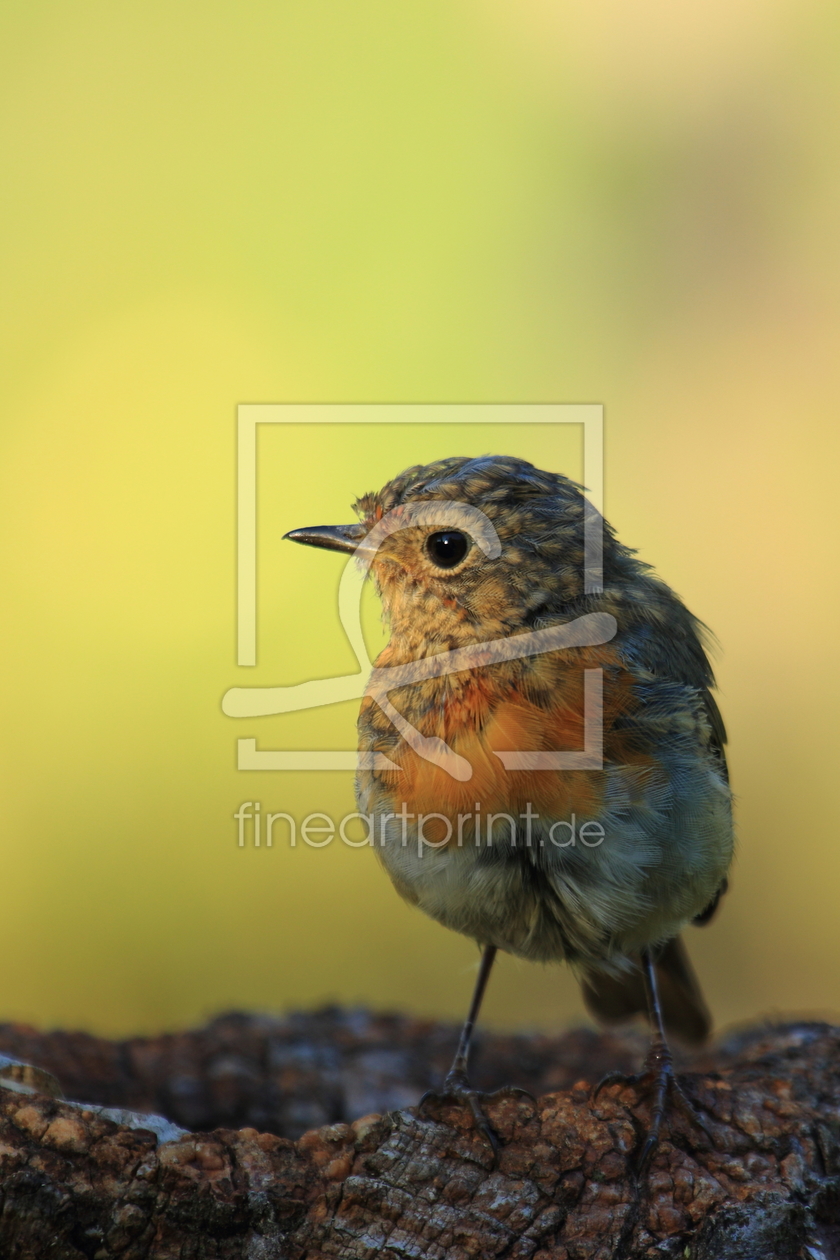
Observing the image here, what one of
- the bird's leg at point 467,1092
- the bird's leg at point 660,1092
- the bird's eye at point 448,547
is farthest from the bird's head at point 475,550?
the bird's leg at point 660,1092

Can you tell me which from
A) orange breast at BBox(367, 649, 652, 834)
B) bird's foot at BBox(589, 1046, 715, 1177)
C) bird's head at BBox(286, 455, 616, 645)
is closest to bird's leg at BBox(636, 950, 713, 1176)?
bird's foot at BBox(589, 1046, 715, 1177)

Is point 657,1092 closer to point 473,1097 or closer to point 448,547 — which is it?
point 473,1097

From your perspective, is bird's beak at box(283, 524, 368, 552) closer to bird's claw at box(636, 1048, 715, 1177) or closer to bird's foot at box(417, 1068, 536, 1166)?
bird's foot at box(417, 1068, 536, 1166)

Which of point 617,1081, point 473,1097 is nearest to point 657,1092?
point 617,1081

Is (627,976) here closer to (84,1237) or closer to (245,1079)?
(245,1079)

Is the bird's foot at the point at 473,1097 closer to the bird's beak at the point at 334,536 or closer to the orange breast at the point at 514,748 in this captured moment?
the orange breast at the point at 514,748

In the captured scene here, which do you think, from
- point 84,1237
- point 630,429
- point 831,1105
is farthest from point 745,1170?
point 630,429

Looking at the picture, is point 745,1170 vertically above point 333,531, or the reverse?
point 333,531
